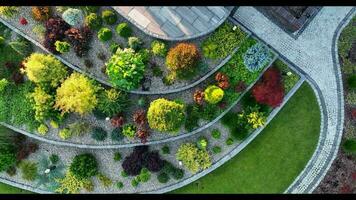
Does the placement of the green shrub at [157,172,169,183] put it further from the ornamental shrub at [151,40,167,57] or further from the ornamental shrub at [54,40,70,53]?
the ornamental shrub at [54,40,70,53]

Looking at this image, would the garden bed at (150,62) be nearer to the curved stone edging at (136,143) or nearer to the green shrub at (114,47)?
the green shrub at (114,47)

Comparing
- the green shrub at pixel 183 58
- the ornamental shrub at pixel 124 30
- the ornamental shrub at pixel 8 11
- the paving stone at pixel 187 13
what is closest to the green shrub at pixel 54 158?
the ornamental shrub at pixel 124 30

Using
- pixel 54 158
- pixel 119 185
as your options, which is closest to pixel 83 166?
pixel 54 158

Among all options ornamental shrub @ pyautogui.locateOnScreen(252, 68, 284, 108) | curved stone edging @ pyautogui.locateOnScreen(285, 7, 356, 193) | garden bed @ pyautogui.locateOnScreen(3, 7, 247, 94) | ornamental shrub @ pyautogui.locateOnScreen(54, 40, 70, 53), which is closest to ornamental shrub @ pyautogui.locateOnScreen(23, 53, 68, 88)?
ornamental shrub @ pyautogui.locateOnScreen(54, 40, 70, 53)

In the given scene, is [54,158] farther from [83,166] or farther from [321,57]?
[321,57]
